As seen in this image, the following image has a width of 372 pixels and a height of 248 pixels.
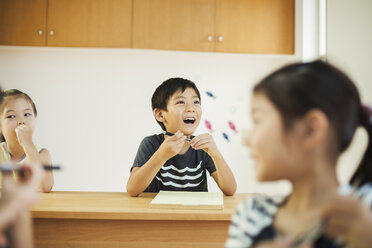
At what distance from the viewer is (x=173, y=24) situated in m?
2.62

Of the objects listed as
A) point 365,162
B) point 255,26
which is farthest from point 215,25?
point 365,162

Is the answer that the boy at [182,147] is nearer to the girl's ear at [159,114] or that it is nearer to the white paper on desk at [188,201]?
the girl's ear at [159,114]

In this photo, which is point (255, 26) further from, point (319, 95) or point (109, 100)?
point (319, 95)

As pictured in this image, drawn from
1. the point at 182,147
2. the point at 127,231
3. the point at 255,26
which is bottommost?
the point at 127,231

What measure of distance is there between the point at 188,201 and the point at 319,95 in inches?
30.9

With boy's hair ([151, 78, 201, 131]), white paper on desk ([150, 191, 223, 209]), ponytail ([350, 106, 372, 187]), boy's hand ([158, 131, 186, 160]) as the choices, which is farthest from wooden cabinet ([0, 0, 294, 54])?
ponytail ([350, 106, 372, 187])

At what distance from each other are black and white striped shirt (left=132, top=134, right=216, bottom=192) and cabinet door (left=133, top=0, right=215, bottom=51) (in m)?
1.08

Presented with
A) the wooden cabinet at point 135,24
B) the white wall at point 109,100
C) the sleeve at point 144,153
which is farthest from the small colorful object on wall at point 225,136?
the sleeve at point 144,153

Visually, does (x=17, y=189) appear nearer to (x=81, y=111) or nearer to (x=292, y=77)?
(x=292, y=77)

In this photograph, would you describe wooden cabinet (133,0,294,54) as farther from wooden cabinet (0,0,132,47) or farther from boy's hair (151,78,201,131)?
boy's hair (151,78,201,131)

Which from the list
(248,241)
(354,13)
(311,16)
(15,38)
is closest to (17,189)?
(248,241)

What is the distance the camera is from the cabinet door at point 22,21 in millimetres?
2605

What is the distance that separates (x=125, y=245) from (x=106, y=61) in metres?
2.08

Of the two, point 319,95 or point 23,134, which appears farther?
point 23,134
